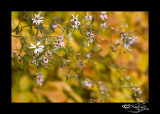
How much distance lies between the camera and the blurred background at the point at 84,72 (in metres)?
1.35

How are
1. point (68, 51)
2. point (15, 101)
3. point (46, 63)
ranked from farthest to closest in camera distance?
point (15, 101) < point (68, 51) < point (46, 63)

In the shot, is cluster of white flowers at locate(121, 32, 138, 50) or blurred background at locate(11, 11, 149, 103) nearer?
cluster of white flowers at locate(121, 32, 138, 50)

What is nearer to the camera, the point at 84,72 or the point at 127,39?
the point at 127,39

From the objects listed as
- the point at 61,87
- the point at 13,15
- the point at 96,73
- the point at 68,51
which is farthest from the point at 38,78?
the point at 96,73

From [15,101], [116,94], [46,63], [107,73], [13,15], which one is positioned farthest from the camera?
[107,73]

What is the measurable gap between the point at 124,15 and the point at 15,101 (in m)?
1.66

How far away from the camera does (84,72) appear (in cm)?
182

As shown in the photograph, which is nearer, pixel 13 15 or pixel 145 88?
pixel 13 15

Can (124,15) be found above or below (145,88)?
above

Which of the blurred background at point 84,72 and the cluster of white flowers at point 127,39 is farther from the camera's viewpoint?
the blurred background at point 84,72

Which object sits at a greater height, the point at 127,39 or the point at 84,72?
the point at 127,39

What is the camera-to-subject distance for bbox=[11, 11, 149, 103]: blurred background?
135cm

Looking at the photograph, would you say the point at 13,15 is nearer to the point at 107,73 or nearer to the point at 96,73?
the point at 96,73

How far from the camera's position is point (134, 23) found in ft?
7.80
